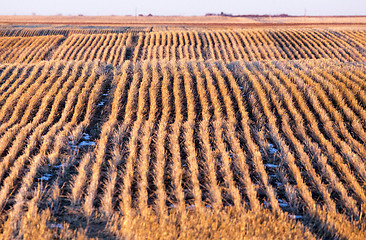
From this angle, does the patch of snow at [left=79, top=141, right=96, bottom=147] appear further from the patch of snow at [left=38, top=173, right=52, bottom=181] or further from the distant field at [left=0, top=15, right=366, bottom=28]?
the distant field at [left=0, top=15, right=366, bottom=28]

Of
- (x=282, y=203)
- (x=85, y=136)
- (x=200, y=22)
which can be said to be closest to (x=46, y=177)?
(x=85, y=136)

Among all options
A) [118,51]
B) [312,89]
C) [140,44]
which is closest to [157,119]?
[312,89]

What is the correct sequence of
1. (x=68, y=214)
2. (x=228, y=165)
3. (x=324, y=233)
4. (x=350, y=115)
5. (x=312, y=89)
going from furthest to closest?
(x=312, y=89) → (x=350, y=115) → (x=228, y=165) → (x=68, y=214) → (x=324, y=233)

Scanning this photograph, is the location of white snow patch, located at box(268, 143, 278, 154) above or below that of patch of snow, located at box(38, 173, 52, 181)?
above

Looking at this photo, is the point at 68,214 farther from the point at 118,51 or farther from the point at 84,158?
the point at 118,51

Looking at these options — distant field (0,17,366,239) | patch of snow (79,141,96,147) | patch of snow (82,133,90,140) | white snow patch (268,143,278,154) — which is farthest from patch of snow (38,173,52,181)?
white snow patch (268,143,278,154)

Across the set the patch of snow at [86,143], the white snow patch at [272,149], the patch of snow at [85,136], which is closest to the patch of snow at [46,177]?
the patch of snow at [86,143]

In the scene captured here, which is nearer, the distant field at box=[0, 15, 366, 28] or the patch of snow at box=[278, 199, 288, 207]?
the patch of snow at box=[278, 199, 288, 207]

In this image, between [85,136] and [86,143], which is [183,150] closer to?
[86,143]

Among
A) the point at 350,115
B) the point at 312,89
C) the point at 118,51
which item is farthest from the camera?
the point at 118,51
